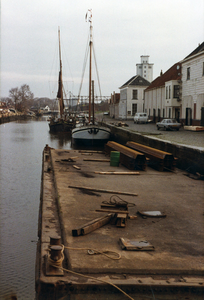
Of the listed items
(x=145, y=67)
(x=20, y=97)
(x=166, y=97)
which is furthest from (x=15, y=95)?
(x=166, y=97)

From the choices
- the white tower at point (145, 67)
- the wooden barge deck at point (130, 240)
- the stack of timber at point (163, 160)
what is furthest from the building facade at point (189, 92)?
the white tower at point (145, 67)

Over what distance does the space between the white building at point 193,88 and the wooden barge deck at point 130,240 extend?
913 inches

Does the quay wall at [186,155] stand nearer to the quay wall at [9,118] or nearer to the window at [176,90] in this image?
the window at [176,90]

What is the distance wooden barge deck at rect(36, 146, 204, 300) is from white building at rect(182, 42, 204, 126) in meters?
23.2

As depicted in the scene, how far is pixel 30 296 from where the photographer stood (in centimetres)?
708

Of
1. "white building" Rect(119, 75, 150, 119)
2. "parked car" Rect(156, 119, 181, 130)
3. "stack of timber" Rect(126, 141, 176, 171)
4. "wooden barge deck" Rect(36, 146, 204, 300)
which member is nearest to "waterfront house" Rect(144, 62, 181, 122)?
"parked car" Rect(156, 119, 181, 130)

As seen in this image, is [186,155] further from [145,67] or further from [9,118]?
[145,67]

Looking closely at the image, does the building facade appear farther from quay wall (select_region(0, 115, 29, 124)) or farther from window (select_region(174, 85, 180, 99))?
quay wall (select_region(0, 115, 29, 124))

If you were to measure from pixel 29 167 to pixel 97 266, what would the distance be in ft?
59.2

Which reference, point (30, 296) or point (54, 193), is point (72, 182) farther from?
point (30, 296)

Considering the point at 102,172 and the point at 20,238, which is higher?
the point at 102,172

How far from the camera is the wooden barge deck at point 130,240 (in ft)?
14.7

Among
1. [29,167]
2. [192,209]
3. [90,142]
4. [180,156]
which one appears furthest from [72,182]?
[90,142]

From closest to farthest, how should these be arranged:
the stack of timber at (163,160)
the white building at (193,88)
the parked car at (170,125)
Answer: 1. the stack of timber at (163,160)
2. the white building at (193,88)
3. the parked car at (170,125)
